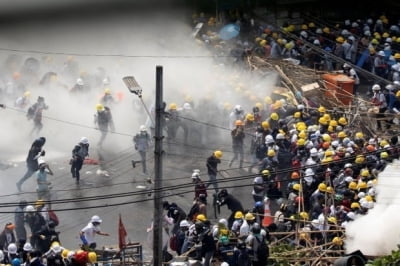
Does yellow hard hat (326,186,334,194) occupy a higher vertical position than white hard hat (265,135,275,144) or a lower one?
lower

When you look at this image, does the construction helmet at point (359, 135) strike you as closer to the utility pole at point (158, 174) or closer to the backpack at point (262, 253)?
the backpack at point (262, 253)

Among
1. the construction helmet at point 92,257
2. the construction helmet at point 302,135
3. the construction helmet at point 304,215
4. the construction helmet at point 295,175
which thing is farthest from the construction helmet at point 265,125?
the construction helmet at point 92,257

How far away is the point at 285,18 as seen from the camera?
40.1m

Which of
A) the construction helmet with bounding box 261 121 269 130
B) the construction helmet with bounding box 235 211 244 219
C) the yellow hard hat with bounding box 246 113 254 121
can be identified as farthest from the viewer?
the yellow hard hat with bounding box 246 113 254 121

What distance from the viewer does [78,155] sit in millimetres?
29297

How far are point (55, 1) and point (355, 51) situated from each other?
35.0 ft

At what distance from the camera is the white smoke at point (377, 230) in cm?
2366

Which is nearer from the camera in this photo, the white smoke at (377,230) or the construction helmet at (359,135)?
the white smoke at (377,230)

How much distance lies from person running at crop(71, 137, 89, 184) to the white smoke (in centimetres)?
731

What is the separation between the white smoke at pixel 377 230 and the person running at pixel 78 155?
731cm

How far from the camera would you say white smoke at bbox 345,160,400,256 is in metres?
23.7

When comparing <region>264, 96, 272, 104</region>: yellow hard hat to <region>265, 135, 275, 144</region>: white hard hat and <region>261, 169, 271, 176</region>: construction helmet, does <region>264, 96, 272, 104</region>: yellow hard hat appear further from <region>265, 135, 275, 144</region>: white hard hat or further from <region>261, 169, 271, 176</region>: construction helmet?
<region>261, 169, 271, 176</region>: construction helmet

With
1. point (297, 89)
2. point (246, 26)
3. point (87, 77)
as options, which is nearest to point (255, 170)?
point (297, 89)

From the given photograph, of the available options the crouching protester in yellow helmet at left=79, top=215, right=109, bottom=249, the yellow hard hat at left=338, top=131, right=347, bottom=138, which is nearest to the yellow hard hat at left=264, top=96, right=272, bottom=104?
the yellow hard hat at left=338, top=131, right=347, bottom=138
